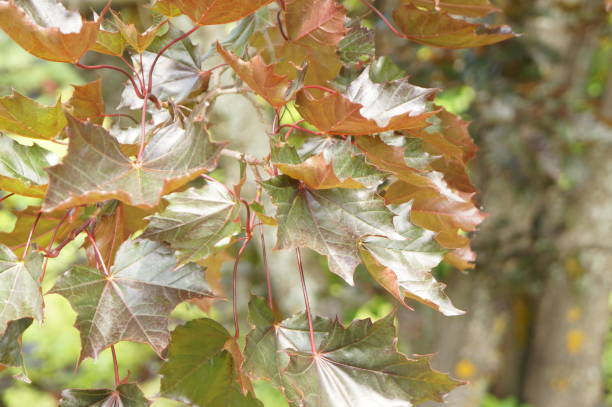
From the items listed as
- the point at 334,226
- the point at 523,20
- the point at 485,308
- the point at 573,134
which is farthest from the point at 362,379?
the point at 485,308

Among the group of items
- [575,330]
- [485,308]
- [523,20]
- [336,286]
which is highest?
[523,20]

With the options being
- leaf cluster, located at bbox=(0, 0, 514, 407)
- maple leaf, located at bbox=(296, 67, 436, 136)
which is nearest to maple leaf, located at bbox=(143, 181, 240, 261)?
leaf cluster, located at bbox=(0, 0, 514, 407)

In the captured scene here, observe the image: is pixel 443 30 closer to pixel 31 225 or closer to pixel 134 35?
pixel 134 35

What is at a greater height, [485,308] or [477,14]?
[477,14]

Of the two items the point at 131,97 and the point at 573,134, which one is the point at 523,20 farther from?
the point at 131,97

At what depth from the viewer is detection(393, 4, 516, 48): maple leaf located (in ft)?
2.01

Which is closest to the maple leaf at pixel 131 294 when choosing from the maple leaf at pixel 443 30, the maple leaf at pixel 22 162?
the maple leaf at pixel 22 162

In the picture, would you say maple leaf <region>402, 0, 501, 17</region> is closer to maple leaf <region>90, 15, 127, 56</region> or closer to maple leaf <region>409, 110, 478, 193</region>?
maple leaf <region>409, 110, 478, 193</region>

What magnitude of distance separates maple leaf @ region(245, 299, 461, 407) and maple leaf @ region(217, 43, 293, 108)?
184 mm

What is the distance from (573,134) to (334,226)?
1276 millimetres

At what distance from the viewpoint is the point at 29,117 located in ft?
1.72

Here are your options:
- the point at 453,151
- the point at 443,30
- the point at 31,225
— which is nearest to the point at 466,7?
the point at 443,30

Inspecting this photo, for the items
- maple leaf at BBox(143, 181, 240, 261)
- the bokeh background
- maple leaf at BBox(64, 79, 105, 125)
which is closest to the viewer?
maple leaf at BBox(143, 181, 240, 261)

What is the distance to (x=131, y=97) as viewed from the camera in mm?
614
